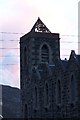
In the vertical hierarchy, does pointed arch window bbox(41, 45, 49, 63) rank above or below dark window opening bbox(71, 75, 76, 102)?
above

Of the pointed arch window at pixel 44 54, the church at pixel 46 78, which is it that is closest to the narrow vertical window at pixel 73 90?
the church at pixel 46 78

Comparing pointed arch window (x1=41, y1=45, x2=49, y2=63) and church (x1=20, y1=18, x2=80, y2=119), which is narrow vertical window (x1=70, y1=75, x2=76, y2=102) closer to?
church (x1=20, y1=18, x2=80, y2=119)

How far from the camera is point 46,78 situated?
56.3 m

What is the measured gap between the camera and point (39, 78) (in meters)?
58.3

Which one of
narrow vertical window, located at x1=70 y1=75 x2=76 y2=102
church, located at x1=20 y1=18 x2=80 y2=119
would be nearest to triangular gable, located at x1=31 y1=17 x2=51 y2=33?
church, located at x1=20 y1=18 x2=80 y2=119

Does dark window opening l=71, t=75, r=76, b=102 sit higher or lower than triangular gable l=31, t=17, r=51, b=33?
lower

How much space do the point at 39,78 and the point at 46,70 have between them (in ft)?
7.65

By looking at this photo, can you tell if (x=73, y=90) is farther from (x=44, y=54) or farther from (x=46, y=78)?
(x=44, y=54)

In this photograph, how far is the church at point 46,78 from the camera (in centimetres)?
4988

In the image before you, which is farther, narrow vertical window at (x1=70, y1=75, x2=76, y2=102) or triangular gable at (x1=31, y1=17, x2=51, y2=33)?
triangular gable at (x1=31, y1=17, x2=51, y2=33)

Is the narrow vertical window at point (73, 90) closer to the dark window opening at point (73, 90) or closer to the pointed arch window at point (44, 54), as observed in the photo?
the dark window opening at point (73, 90)

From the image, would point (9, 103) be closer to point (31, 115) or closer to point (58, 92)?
point (31, 115)

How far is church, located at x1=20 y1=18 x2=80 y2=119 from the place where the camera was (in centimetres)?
4988

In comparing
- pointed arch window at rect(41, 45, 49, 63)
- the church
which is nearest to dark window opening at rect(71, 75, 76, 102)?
the church
